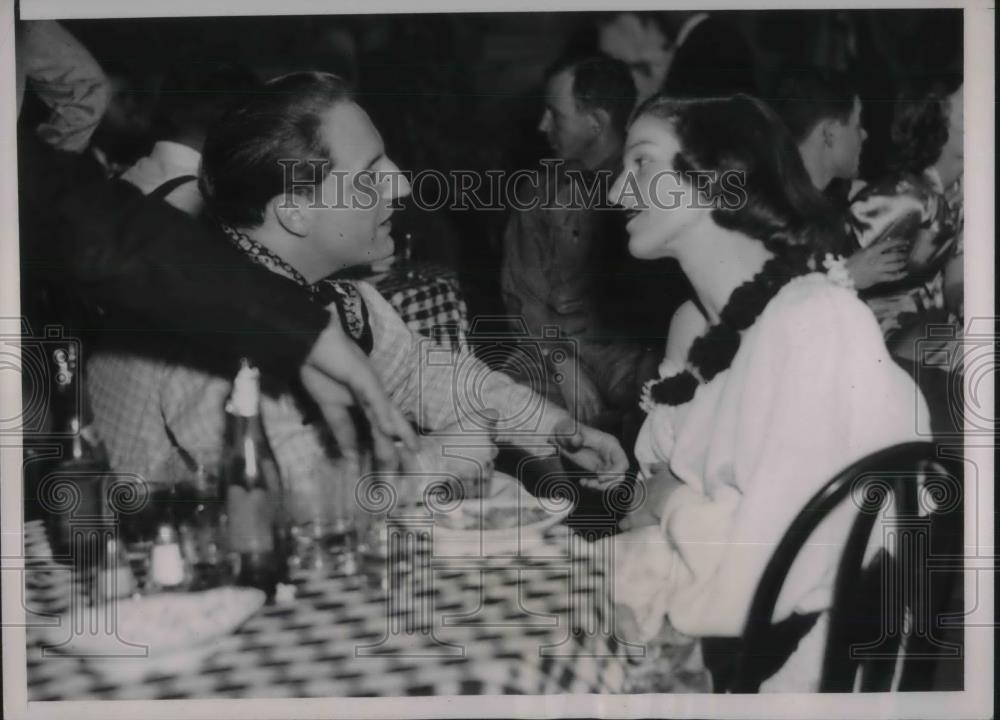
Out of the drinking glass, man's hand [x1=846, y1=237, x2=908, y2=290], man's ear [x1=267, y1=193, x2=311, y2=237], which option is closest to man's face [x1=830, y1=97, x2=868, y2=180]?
man's hand [x1=846, y1=237, x2=908, y2=290]

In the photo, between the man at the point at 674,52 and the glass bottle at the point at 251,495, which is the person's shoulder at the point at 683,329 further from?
the glass bottle at the point at 251,495

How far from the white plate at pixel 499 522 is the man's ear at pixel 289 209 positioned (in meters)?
0.80

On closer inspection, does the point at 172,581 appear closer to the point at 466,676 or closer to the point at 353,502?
the point at 353,502

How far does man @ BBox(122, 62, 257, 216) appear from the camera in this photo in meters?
2.53

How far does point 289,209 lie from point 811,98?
1.33 metres

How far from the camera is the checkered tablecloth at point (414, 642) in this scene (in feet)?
8.46

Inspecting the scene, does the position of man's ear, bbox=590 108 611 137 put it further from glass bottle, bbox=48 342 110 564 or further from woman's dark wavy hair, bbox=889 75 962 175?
glass bottle, bbox=48 342 110 564

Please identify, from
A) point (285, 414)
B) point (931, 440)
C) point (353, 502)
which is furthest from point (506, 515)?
point (931, 440)

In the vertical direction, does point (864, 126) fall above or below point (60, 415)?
above

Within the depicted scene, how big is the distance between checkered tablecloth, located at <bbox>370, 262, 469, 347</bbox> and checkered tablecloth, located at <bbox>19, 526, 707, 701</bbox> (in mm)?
569

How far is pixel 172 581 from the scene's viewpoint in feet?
8.46

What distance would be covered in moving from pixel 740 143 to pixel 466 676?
1.51 metres

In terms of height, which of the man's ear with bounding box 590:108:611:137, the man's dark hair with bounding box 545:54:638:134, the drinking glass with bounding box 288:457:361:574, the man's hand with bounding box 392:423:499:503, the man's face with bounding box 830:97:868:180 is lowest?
the drinking glass with bounding box 288:457:361:574

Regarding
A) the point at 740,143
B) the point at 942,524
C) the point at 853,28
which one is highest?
the point at 853,28
